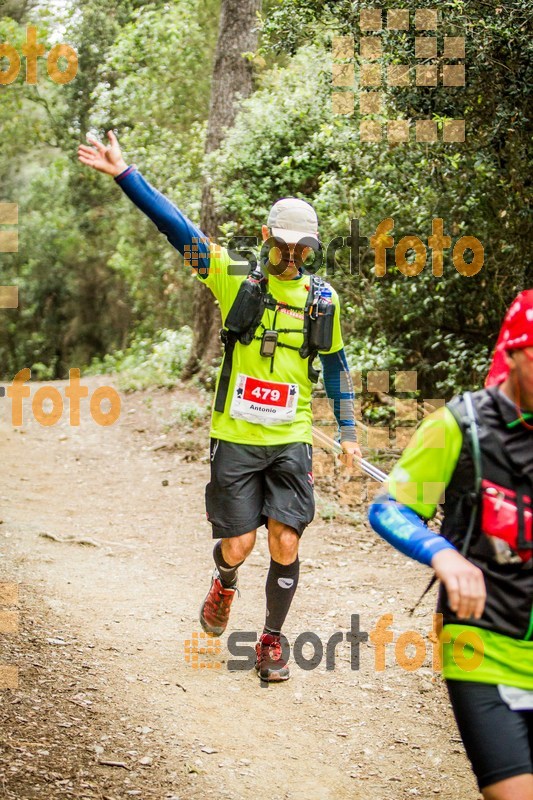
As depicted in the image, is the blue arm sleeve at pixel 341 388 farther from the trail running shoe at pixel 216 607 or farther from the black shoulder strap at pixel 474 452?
the black shoulder strap at pixel 474 452

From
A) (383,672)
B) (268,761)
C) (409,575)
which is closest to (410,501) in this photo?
(268,761)

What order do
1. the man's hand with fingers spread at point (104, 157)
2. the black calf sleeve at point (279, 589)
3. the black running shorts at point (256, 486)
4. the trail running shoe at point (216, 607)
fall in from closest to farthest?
1. the man's hand with fingers spread at point (104, 157)
2. the black running shorts at point (256, 486)
3. the black calf sleeve at point (279, 589)
4. the trail running shoe at point (216, 607)

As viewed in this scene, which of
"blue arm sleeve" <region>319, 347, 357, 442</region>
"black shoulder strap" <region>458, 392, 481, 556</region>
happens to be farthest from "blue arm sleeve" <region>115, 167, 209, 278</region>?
"black shoulder strap" <region>458, 392, 481, 556</region>

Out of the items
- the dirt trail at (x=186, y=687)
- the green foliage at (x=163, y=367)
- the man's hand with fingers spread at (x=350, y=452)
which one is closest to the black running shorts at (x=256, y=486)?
the man's hand with fingers spread at (x=350, y=452)

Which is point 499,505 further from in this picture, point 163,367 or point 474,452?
point 163,367

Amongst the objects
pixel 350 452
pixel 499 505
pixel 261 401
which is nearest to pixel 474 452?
pixel 499 505

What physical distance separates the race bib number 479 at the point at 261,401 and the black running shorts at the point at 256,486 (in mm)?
156

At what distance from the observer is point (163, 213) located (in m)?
4.39

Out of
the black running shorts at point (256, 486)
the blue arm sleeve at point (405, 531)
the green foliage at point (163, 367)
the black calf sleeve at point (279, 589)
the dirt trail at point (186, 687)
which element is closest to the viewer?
the blue arm sleeve at point (405, 531)

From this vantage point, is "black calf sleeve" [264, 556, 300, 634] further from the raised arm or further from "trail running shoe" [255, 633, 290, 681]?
the raised arm

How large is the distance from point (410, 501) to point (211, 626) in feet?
9.74

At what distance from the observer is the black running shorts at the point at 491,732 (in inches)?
90.4

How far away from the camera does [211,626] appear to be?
522 centimetres

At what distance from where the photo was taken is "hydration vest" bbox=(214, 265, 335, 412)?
14.9 feet
